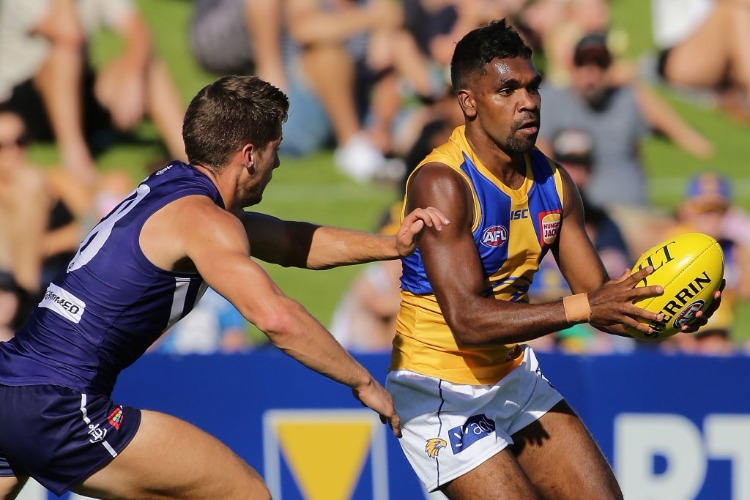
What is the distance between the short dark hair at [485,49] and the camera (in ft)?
15.5

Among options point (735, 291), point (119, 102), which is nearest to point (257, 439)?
point (735, 291)

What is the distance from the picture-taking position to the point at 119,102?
10688 millimetres

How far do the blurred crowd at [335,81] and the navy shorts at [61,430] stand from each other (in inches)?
199

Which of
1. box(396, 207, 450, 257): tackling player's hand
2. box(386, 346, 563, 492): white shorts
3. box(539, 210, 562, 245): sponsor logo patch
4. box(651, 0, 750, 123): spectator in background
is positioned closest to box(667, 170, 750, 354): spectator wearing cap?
box(651, 0, 750, 123): spectator in background

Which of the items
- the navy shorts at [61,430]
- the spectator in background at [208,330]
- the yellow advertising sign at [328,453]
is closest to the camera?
the navy shorts at [61,430]

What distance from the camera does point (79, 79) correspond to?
34.8 feet

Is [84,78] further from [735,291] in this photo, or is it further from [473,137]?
[473,137]

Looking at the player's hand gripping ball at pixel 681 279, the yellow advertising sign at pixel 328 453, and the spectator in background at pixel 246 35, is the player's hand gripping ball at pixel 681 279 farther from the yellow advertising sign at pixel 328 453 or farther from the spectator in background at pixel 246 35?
the spectator in background at pixel 246 35

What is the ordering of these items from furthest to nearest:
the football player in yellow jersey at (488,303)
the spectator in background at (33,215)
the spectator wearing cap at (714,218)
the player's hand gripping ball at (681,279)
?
the spectator in background at (33,215), the spectator wearing cap at (714,218), the football player in yellow jersey at (488,303), the player's hand gripping ball at (681,279)

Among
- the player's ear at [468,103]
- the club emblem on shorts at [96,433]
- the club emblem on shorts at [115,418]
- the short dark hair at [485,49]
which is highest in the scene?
the short dark hair at [485,49]

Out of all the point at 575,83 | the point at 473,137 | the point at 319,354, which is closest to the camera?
the point at 319,354

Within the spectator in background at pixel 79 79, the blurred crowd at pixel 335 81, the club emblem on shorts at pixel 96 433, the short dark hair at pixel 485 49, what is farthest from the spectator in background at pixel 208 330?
the club emblem on shorts at pixel 96 433

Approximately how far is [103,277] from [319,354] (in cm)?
88

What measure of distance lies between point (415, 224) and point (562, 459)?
3.91ft
